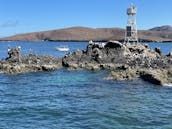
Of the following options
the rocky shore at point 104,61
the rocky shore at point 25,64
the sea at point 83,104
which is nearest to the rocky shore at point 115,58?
the rocky shore at point 104,61

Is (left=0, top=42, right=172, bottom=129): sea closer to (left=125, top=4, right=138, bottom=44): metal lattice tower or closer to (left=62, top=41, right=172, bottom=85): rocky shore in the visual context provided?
(left=62, top=41, right=172, bottom=85): rocky shore

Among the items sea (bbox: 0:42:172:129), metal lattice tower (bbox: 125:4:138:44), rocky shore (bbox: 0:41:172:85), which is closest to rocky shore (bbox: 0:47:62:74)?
rocky shore (bbox: 0:41:172:85)

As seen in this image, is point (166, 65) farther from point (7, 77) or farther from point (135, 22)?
point (135, 22)

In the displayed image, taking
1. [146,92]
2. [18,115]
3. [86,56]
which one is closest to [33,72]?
[86,56]

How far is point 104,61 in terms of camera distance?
85312mm

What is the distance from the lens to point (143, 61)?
7894cm

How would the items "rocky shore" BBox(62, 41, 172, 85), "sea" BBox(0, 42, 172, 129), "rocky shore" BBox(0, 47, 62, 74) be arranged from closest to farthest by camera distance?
"sea" BBox(0, 42, 172, 129), "rocky shore" BBox(0, 47, 62, 74), "rocky shore" BBox(62, 41, 172, 85)

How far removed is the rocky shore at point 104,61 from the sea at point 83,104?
7.68 m

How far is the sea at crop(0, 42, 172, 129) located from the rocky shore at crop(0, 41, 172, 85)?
7678 mm

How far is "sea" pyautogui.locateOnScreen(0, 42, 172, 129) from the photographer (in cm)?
3603

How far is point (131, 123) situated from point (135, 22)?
70.7 m

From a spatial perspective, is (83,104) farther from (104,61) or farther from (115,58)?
(115,58)

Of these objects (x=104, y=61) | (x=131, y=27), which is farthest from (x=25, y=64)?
(x=131, y=27)

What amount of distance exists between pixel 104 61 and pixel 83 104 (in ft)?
137
